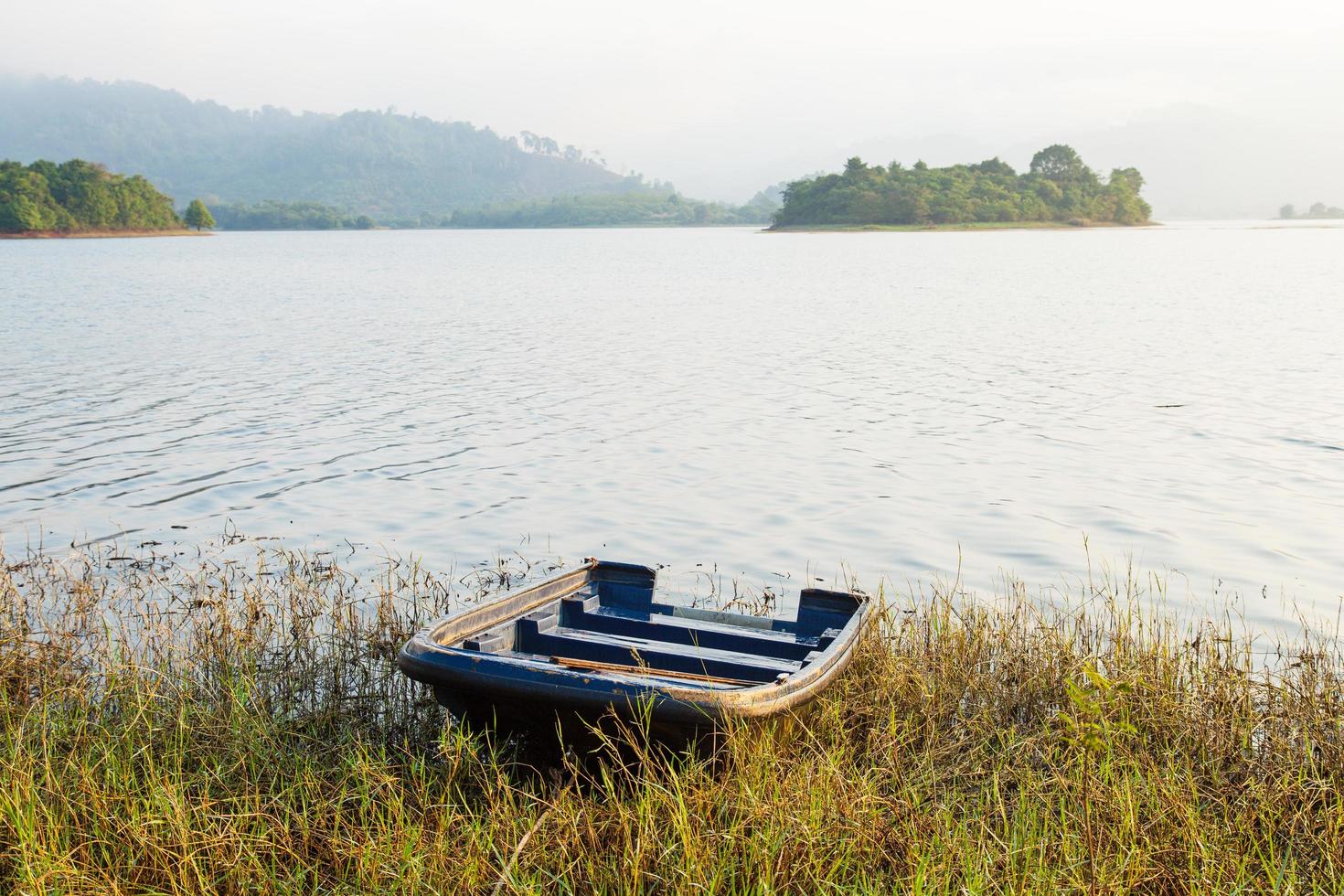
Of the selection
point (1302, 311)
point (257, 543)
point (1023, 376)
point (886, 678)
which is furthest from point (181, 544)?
point (1302, 311)

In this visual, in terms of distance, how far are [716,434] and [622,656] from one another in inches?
403

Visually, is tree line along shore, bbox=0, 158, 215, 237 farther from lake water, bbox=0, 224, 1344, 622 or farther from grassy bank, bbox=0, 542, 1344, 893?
grassy bank, bbox=0, 542, 1344, 893

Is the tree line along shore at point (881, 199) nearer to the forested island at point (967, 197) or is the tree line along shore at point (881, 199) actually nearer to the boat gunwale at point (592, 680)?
the forested island at point (967, 197)

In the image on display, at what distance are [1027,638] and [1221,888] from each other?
9.64 feet

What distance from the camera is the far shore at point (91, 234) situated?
11512 centimetres

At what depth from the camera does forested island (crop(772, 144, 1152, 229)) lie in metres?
142

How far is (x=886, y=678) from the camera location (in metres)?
6.60

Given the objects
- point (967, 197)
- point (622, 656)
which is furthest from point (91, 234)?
point (622, 656)

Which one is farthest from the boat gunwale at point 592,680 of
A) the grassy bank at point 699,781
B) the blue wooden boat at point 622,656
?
the grassy bank at point 699,781

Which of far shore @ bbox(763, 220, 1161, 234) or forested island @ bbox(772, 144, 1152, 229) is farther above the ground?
forested island @ bbox(772, 144, 1152, 229)

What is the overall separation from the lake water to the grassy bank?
3.58 meters

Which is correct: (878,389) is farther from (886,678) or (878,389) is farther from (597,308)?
(597,308)

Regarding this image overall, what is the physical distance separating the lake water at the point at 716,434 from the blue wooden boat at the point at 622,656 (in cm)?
280

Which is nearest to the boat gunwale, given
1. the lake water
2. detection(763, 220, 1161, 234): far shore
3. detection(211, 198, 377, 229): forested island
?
the lake water
